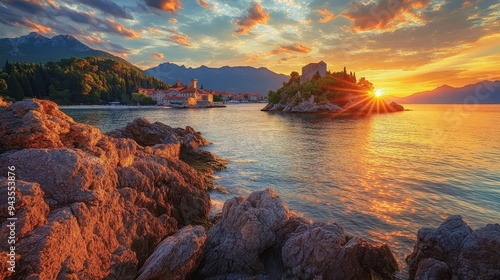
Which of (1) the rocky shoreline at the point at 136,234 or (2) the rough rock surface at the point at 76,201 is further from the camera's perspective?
(1) the rocky shoreline at the point at 136,234

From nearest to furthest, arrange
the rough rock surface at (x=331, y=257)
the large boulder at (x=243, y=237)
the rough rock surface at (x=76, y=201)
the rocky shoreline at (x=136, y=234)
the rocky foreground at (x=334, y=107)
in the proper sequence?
the rough rock surface at (x=76, y=201), the rocky shoreline at (x=136, y=234), the rough rock surface at (x=331, y=257), the large boulder at (x=243, y=237), the rocky foreground at (x=334, y=107)

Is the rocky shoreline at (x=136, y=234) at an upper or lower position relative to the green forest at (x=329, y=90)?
lower

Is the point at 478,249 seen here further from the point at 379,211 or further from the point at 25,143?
the point at 25,143

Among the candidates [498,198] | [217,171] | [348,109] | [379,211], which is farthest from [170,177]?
[348,109]

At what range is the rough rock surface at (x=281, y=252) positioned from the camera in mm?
8836

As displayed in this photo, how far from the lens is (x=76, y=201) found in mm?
8031

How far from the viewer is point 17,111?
9.69m

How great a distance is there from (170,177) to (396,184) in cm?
1835

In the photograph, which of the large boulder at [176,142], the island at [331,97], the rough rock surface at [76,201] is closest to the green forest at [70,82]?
the island at [331,97]

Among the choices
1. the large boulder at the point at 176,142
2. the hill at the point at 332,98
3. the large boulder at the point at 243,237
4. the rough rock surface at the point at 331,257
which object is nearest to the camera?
the rough rock surface at the point at 331,257

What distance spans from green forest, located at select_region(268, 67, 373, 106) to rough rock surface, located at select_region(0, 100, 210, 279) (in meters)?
124

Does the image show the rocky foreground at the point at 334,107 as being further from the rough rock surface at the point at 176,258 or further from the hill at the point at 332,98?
the rough rock surface at the point at 176,258

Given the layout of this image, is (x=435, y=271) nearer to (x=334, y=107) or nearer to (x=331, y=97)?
(x=334, y=107)

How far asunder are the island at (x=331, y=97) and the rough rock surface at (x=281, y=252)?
119 meters
